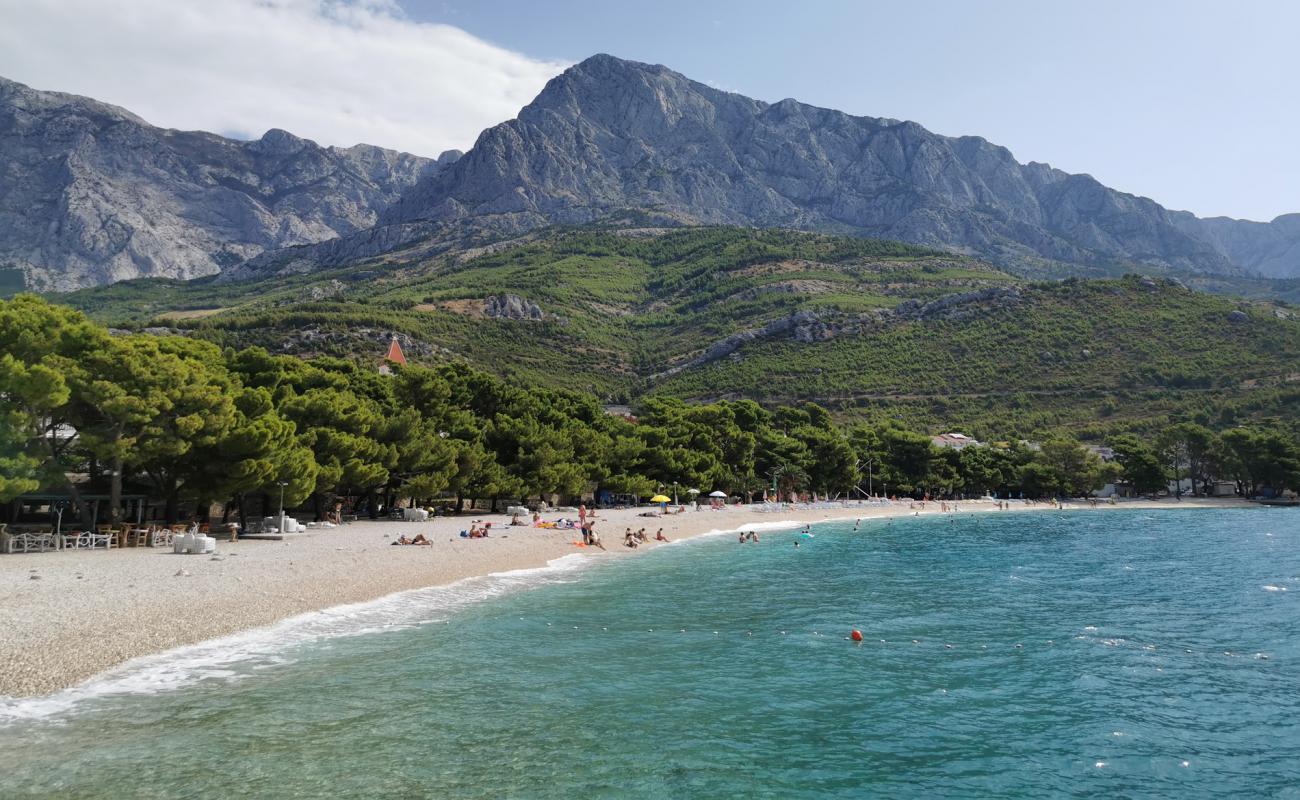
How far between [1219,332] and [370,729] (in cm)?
14761

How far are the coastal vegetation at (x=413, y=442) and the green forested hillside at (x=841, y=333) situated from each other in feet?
43.1

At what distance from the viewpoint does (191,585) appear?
22.5 m

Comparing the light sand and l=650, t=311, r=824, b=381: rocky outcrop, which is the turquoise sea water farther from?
l=650, t=311, r=824, b=381: rocky outcrop

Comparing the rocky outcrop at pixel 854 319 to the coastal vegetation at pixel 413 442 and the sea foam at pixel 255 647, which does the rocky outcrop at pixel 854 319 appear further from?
the sea foam at pixel 255 647

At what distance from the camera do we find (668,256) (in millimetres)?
196625

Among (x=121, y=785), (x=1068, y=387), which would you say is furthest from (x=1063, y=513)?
(x=121, y=785)

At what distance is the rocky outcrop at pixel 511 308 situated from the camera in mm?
144000

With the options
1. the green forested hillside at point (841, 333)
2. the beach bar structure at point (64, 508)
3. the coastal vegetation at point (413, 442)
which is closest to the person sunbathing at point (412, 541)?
the coastal vegetation at point (413, 442)

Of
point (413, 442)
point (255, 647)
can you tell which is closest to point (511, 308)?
point (413, 442)

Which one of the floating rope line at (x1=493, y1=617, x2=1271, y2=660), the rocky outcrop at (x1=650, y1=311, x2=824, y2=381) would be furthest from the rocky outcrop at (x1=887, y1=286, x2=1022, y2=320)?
the floating rope line at (x1=493, y1=617, x2=1271, y2=660)

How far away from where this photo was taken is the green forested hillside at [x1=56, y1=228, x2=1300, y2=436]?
115m

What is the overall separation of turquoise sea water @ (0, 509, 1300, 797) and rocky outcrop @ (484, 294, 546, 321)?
391 feet

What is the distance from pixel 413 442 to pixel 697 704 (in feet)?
105

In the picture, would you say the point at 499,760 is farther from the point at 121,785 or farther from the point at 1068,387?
the point at 1068,387
